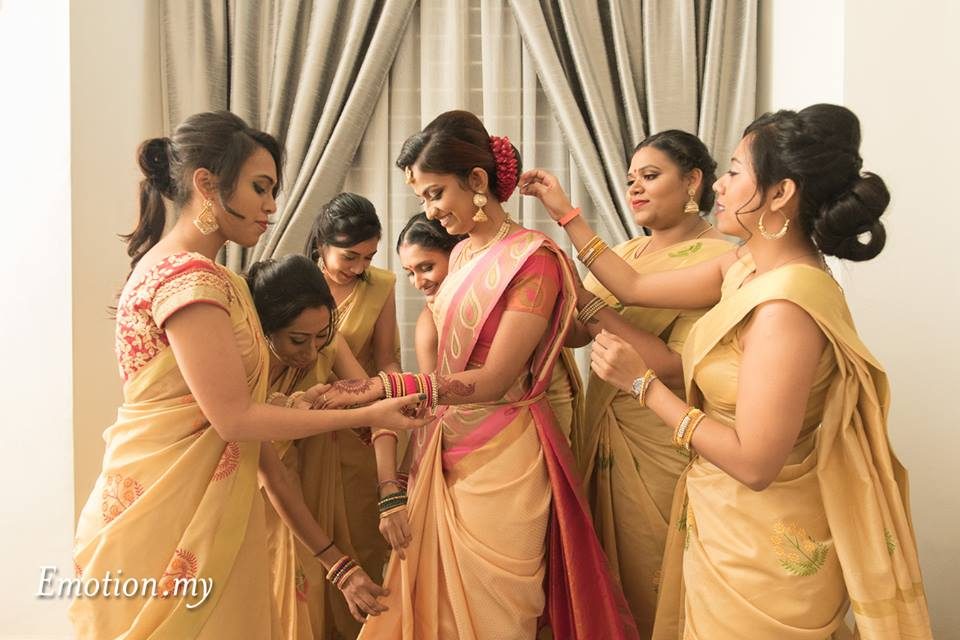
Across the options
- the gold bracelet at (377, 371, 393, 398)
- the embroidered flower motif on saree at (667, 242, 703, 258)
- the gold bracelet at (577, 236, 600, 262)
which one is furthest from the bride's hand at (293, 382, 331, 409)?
the embroidered flower motif on saree at (667, 242, 703, 258)

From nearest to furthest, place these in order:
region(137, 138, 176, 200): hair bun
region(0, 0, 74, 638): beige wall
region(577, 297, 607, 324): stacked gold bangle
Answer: region(137, 138, 176, 200): hair bun < region(577, 297, 607, 324): stacked gold bangle < region(0, 0, 74, 638): beige wall

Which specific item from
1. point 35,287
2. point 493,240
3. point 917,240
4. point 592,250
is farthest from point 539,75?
point 35,287

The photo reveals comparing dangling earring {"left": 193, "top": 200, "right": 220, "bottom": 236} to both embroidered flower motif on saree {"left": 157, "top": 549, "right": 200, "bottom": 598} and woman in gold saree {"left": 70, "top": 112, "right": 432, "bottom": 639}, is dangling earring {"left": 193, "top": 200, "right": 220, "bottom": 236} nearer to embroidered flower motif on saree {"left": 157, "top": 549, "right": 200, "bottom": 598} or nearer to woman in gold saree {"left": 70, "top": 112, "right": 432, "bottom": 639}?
woman in gold saree {"left": 70, "top": 112, "right": 432, "bottom": 639}

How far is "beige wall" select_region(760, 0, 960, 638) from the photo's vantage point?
6.97 feet

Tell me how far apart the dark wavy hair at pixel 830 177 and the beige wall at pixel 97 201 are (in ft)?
7.17

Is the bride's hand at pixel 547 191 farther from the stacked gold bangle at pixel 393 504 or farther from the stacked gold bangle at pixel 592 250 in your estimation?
the stacked gold bangle at pixel 393 504

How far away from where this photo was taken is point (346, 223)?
7.61 feet

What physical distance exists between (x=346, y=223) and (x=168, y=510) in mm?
1095

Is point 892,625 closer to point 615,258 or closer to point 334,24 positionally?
point 615,258

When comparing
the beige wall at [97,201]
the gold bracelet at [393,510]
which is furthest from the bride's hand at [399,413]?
the beige wall at [97,201]

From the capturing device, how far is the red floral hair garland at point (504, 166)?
187 cm

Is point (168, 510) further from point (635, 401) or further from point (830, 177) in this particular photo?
point (830, 177)

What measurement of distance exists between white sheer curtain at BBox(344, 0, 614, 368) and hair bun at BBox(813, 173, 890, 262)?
1712 mm

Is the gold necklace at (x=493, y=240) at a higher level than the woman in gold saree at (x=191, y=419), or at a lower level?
higher
